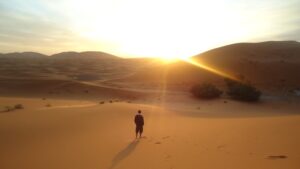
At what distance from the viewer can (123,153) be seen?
8.34 meters

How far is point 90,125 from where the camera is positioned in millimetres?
12320

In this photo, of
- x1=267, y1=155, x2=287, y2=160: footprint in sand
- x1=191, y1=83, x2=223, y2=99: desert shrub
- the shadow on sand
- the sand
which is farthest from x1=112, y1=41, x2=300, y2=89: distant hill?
x1=267, y1=155, x2=287, y2=160: footprint in sand

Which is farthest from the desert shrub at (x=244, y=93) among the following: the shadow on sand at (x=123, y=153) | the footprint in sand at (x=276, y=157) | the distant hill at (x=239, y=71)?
the footprint in sand at (x=276, y=157)

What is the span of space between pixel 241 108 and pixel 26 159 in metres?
18.1

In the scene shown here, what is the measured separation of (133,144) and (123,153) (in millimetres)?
1117

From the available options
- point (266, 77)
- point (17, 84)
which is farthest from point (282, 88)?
point (17, 84)

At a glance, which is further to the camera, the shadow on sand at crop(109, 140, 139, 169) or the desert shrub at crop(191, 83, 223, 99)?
the desert shrub at crop(191, 83, 223, 99)

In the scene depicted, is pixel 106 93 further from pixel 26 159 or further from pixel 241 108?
pixel 26 159

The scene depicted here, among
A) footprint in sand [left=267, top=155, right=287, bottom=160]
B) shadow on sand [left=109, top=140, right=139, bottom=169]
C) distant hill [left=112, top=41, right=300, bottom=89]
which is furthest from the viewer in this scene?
distant hill [left=112, top=41, right=300, bottom=89]

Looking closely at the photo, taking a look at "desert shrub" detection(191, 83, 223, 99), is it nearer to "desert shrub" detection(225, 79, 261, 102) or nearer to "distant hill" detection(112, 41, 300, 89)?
"desert shrub" detection(225, 79, 261, 102)

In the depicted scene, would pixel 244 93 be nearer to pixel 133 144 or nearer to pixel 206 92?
pixel 206 92

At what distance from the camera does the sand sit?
7.24 meters

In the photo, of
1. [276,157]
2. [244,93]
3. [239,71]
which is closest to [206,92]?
[244,93]

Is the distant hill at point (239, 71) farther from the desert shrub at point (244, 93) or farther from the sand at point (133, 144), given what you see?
the sand at point (133, 144)
